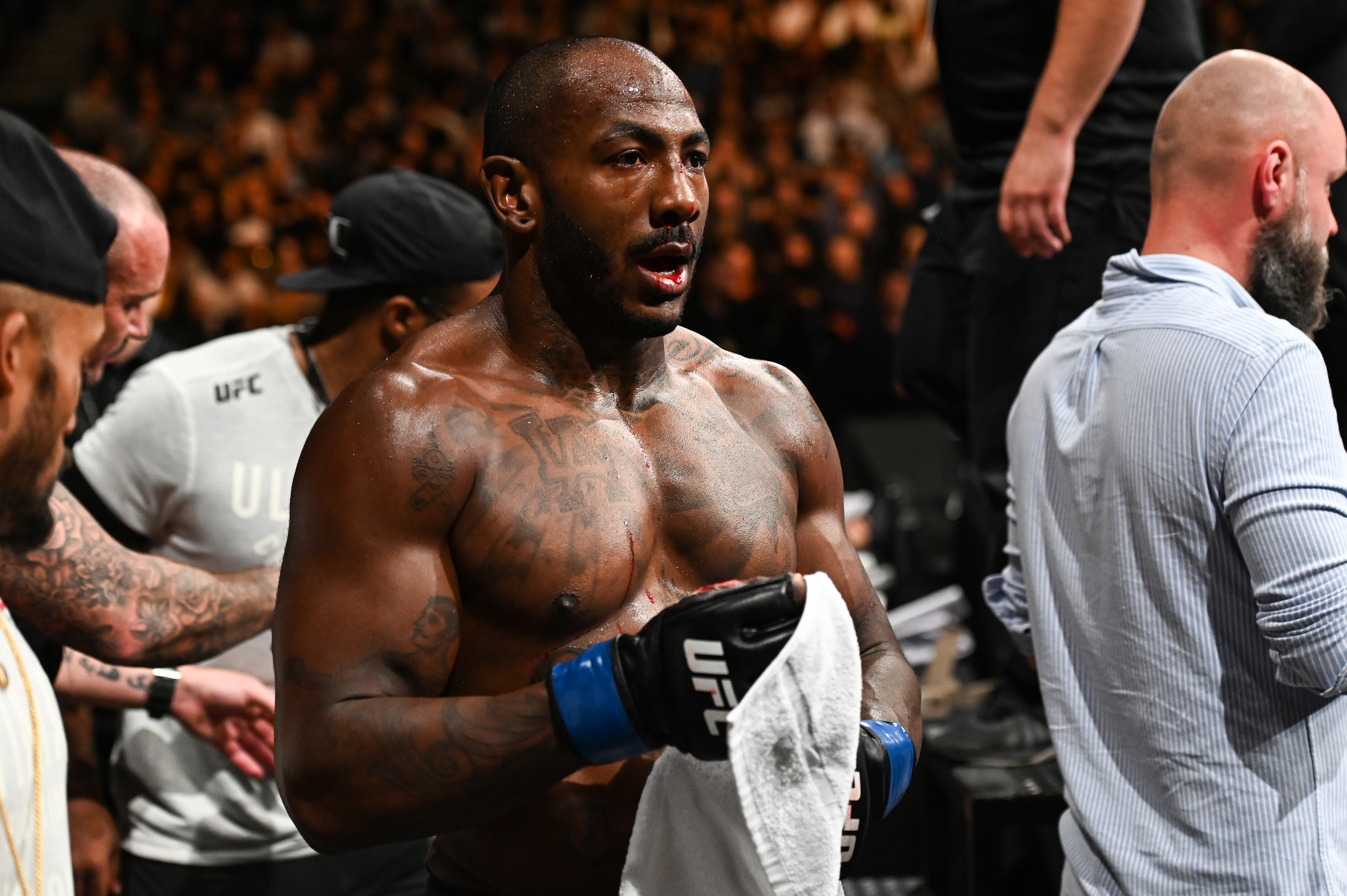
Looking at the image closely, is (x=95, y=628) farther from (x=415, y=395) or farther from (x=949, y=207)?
(x=949, y=207)

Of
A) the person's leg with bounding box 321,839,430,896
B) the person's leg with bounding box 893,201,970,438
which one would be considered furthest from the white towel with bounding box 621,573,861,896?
the person's leg with bounding box 893,201,970,438

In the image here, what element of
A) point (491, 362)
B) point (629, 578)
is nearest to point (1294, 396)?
point (629, 578)

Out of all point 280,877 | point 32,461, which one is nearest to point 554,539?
point 32,461

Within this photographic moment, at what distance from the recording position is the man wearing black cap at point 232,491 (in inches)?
95.6

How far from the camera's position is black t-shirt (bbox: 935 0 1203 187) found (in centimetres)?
267

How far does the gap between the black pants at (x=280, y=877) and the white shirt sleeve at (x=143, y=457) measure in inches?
25.7

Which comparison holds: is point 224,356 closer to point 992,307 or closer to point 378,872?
point 378,872

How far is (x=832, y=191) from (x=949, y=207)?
524 cm

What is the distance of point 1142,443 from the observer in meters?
1.78

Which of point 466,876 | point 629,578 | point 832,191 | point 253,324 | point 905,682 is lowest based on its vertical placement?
point 253,324

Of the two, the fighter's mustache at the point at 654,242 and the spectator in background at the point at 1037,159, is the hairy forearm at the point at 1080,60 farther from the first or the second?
the fighter's mustache at the point at 654,242

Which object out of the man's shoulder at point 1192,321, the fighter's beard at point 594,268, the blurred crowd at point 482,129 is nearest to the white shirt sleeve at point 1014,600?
the man's shoulder at point 1192,321

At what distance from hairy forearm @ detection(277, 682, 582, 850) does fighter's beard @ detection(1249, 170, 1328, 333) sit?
1289 millimetres

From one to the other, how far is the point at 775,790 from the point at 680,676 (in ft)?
0.51
